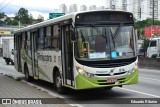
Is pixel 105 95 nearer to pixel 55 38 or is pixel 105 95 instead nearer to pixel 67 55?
pixel 67 55

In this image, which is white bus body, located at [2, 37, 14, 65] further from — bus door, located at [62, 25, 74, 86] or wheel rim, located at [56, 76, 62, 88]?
bus door, located at [62, 25, 74, 86]

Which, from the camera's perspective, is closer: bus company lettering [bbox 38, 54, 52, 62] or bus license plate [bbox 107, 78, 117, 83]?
bus license plate [bbox 107, 78, 117, 83]

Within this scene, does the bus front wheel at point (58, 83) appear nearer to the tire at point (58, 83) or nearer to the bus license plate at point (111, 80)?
the tire at point (58, 83)

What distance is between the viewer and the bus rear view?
36.8 feet

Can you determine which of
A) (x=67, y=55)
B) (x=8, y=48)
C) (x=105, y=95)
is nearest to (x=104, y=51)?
(x=67, y=55)

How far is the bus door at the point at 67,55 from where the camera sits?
11719 mm

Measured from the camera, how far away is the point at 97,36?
11469 mm

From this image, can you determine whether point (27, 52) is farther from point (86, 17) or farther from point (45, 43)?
point (86, 17)

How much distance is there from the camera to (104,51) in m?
11.4

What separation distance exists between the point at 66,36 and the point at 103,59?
65.8 inches

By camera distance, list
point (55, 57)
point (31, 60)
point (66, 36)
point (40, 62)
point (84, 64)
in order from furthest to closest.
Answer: point (31, 60), point (40, 62), point (55, 57), point (66, 36), point (84, 64)

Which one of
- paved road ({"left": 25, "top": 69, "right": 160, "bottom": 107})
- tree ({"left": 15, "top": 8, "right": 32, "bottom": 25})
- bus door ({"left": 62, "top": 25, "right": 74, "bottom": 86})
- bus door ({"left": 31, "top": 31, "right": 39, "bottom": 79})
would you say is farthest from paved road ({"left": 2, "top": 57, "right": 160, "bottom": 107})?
tree ({"left": 15, "top": 8, "right": 32, "bottom": 25})

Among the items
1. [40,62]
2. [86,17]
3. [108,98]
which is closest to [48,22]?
[40,62]

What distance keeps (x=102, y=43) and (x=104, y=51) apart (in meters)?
0.26
